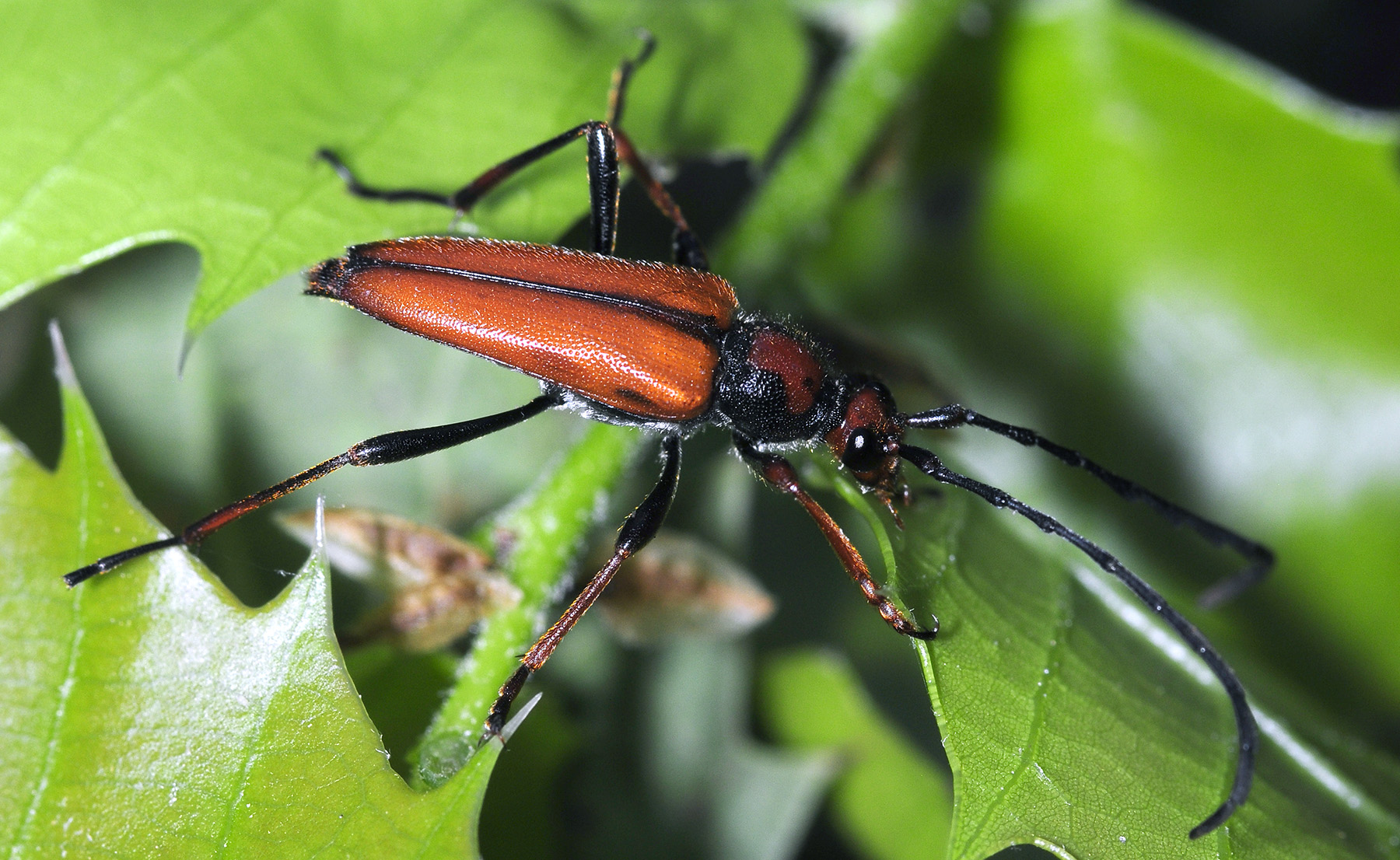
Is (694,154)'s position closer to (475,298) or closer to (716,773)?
(475,298)

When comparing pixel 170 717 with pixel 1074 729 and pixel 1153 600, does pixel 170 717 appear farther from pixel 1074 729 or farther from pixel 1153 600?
pixel 1153 600

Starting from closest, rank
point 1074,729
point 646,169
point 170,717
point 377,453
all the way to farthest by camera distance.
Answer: point 170,717 < point 1074,729 < point 377,453 < point 646,169

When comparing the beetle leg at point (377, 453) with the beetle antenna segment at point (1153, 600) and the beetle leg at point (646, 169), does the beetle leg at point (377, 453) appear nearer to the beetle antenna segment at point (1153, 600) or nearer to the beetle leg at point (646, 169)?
the beetle leg at point (646, 169)

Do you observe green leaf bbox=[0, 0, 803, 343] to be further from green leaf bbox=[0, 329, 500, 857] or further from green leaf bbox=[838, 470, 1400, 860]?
green leaf bbox=[838, 470, 1400, 860]

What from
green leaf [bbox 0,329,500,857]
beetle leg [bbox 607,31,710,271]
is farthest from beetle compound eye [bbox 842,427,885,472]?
green leaf [bbox 0,329,500,857]

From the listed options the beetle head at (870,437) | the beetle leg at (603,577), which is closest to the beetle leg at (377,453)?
the beetle leg at (603,577)

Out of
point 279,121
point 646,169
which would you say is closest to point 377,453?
point 279,121
